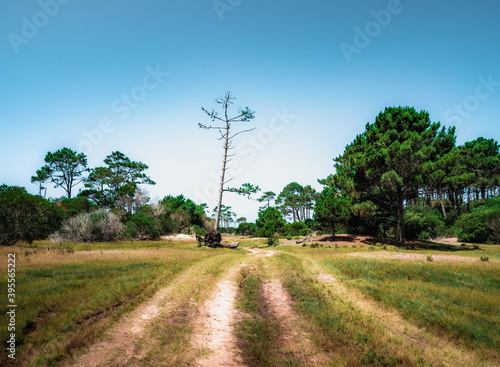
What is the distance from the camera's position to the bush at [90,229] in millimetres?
27812

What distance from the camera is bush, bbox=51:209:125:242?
27812mm

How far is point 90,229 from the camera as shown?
2873cm

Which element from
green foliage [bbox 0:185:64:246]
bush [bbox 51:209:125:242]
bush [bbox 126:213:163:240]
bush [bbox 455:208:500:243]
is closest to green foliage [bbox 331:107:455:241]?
bush [bbox 455:208:500:243]

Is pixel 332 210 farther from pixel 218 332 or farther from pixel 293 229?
pixel 218 332

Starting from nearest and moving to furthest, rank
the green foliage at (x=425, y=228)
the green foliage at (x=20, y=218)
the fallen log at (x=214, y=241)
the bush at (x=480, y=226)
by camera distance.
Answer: the green foliage at (x=20, y=218) → the fallen log at (x=214, y=241) → the bush at (x=480, y=226) → the green foliage at (x=425, y=228)

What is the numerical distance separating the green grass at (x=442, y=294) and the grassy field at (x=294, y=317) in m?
0.03

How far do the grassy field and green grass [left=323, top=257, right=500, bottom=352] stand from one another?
3 centimetres

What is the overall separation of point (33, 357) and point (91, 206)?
4807cm

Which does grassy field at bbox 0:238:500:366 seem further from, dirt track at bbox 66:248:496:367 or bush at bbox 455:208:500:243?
bush at bbox 455:208:500:243

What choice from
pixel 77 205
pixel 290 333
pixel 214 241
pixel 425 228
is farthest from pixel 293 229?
pixel 290 333

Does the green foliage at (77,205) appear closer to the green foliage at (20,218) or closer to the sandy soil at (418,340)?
the green foliage at (20,218)

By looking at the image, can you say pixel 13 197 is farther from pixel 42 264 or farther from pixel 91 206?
pixel 91 206

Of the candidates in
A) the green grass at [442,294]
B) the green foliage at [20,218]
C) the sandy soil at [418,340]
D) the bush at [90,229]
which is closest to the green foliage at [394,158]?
the green grass at [442,294]

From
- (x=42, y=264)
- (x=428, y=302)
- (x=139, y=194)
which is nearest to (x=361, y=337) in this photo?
(x=428, y=302)
